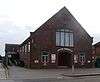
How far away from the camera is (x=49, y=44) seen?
48469 mm

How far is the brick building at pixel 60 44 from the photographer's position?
1866 inches

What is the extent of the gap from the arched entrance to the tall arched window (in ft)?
4.66

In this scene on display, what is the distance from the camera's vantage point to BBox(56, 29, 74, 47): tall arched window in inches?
1943

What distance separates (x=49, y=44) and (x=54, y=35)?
74.6 inches

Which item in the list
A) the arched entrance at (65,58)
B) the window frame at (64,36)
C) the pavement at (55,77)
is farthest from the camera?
the arched entrance at (65,58)

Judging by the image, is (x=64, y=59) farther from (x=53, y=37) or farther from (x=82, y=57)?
(x=53, y=37)

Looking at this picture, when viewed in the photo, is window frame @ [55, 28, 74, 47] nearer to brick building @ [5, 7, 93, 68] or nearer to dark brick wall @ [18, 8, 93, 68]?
brick building @ [5, 7, 93, 68]

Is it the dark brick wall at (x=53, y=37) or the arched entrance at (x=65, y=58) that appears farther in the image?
the arched entrance at (x=65, y=58)

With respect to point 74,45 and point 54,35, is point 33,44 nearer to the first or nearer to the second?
point 54,35

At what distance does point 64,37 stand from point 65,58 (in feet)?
13.1

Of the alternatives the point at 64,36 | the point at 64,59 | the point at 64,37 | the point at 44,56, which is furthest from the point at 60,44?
the point at 44,56

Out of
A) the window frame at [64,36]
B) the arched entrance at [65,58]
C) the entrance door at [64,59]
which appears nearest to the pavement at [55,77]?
the window frame at [64,36]

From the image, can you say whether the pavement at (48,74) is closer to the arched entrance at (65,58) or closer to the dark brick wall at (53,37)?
the dark brick wall at (53,37)

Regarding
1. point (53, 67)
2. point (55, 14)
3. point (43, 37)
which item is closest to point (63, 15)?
point (55, 14)
